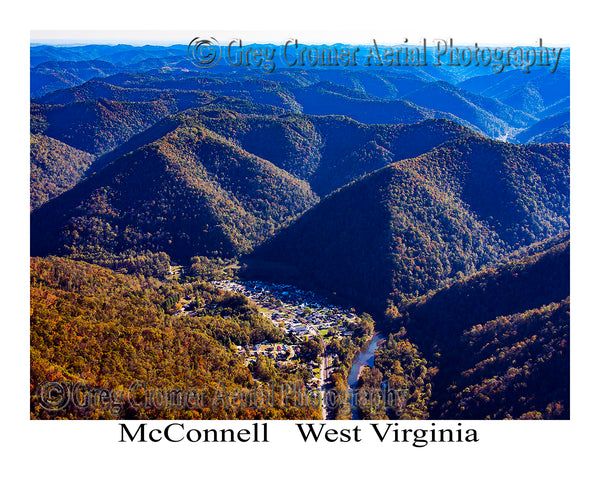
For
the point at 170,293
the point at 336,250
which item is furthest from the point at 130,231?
the point at 336,250

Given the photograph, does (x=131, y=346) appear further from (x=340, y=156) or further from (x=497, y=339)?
(x=340, y=156)

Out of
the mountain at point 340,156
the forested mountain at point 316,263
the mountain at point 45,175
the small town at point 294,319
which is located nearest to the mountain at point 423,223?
the forested mountain at point 316,263

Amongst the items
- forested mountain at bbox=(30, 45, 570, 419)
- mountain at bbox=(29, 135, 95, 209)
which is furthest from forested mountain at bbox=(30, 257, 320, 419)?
mountain at bbox=(29, 135, 95, 209)

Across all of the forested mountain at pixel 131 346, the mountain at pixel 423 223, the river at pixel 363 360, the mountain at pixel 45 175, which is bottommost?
the river at pixel 363 360

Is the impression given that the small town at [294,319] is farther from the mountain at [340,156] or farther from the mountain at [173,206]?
the mountain at [340,156]

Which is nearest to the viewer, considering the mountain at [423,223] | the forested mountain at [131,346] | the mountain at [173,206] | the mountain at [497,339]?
the forested mountain at [131,346]

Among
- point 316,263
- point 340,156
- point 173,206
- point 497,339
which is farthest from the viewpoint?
point 340,156

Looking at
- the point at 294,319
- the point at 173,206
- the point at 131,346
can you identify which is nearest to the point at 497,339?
the point at 294,319
